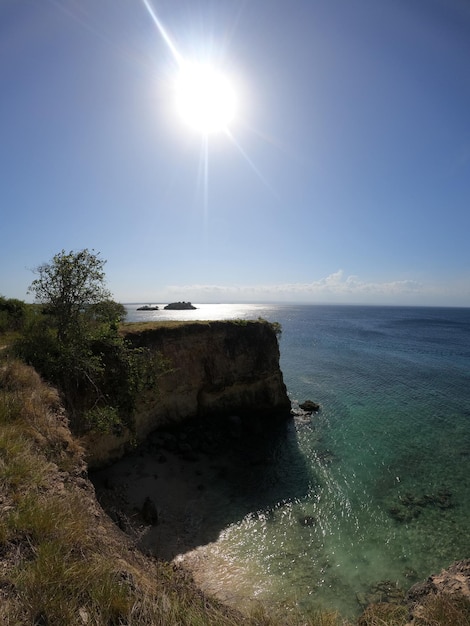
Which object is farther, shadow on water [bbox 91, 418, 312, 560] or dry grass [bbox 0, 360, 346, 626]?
shadow on water [bbox 91, 418, 312, 560]

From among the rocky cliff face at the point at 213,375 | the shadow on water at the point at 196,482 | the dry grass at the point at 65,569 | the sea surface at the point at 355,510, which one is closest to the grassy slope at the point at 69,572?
the dry grass at the point at 65,569

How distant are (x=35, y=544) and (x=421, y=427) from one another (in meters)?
30.8

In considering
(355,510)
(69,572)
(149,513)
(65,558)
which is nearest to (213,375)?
(149,513)

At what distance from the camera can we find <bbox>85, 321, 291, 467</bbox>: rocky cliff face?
24625mm

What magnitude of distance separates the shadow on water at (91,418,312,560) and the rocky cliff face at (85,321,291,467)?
1.63 m

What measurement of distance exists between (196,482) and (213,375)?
1011 cm

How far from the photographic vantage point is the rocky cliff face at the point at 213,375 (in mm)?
24625

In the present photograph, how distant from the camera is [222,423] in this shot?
1065 inches

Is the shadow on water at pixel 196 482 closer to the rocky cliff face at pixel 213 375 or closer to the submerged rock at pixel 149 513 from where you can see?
the submerged rock at pixel 149 513

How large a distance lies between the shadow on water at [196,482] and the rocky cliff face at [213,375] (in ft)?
5.36

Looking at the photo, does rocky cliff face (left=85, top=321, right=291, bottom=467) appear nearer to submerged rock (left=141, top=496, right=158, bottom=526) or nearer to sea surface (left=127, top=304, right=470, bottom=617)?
sea surface (left=127, top=304, right=470, bottom=617)

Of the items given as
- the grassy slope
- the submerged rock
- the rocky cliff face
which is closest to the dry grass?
the grassy slope

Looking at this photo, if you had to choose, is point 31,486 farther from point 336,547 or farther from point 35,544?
point 336,547

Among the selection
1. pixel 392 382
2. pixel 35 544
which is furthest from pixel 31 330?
pixel 392 382
